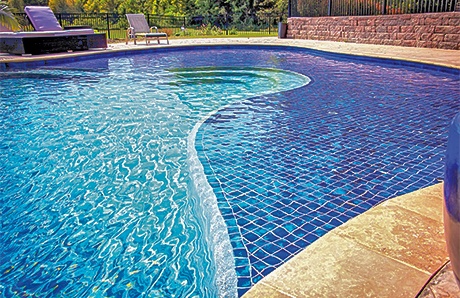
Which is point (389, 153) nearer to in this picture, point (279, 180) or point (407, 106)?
point (279, 180)

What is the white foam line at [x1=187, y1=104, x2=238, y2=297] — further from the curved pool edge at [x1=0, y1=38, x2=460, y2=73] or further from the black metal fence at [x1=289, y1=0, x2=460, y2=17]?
the black metal fence at [x1=289, y1=0, x2=460, y2=17]

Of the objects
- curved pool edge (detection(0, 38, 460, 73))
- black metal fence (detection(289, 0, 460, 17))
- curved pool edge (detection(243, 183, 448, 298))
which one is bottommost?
curved pool edge (detection(243, 183, 448, 298))

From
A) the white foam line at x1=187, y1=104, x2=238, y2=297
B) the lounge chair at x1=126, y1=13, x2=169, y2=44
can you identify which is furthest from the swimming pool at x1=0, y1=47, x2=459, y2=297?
the lounge chair at x1=126, y1=13, x2=169, y2=44

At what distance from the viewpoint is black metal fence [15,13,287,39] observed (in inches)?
795

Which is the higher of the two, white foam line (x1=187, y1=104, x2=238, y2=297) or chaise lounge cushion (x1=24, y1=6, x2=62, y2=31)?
chaise lounge cushion (x1=24, y1=6, x2=62, y2=31)

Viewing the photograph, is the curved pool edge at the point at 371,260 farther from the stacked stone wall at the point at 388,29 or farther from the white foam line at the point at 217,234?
the stacked stone wall at the point at 388,29

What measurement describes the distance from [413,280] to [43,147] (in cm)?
409

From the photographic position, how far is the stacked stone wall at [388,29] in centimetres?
1101

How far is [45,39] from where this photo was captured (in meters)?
11.5

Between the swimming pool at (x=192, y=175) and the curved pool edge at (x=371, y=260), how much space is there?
0.47 meters

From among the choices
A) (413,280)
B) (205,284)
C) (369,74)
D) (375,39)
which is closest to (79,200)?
(205,284)

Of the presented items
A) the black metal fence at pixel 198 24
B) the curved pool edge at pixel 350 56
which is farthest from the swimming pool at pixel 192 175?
the black metal fence at pixel 198 24

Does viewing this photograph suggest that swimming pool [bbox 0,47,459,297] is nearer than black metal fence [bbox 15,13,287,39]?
Yes

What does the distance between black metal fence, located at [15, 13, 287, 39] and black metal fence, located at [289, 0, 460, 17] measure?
3.38 metres
